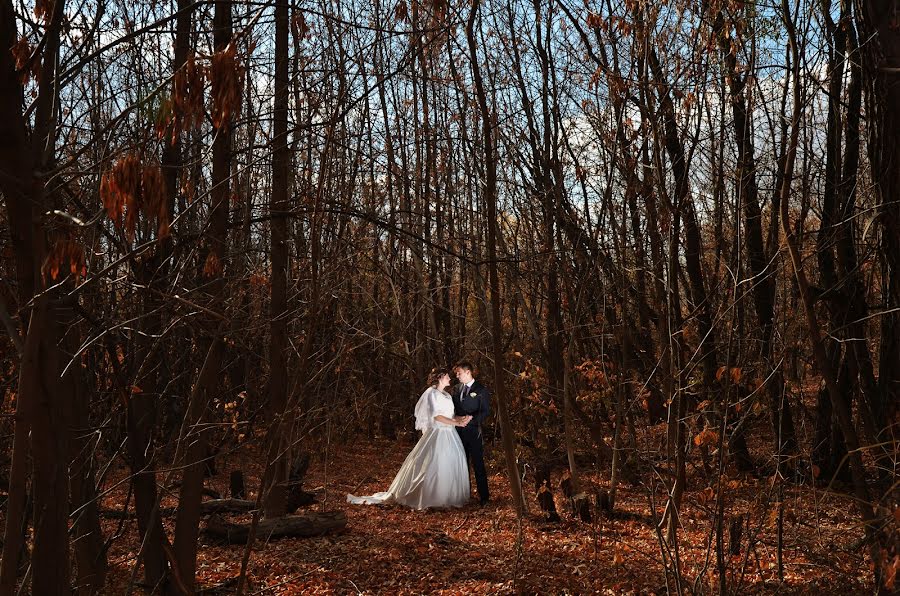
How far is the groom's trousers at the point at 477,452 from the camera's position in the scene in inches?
433

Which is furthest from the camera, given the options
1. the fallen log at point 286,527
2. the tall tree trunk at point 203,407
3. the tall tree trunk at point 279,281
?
the fallen log at point 286,527

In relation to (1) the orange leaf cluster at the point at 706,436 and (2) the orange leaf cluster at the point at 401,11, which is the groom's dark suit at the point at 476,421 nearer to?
(1) the orange leaf cluster at the point at 706,436

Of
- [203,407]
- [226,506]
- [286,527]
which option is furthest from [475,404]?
[203,407]

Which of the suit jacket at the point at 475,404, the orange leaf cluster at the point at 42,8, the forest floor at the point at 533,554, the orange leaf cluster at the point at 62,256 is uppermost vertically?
the orange leaf cluster at the point at 42,8

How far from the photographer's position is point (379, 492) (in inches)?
488

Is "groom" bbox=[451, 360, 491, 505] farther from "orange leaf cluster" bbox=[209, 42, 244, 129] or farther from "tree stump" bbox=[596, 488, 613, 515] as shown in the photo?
"orange leaf cluster" bbox=[209, 42, 244, 129]

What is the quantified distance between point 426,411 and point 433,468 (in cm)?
75

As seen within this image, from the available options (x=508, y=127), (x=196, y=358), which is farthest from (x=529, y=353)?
(x=196, y=358)

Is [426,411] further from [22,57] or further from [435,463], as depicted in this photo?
[22,57]

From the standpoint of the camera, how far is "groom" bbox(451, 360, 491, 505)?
36.1 ft

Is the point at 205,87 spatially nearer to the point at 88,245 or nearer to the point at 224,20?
the point at 88,245

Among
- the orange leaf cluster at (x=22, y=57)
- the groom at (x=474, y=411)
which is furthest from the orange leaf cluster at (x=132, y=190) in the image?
the groom at (x=474, y=411)

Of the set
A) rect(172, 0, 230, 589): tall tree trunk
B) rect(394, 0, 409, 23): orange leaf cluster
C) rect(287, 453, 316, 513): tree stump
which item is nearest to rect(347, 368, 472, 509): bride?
rect(287, 453, 316, 513): tree stump

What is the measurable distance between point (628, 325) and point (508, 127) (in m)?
2.94
